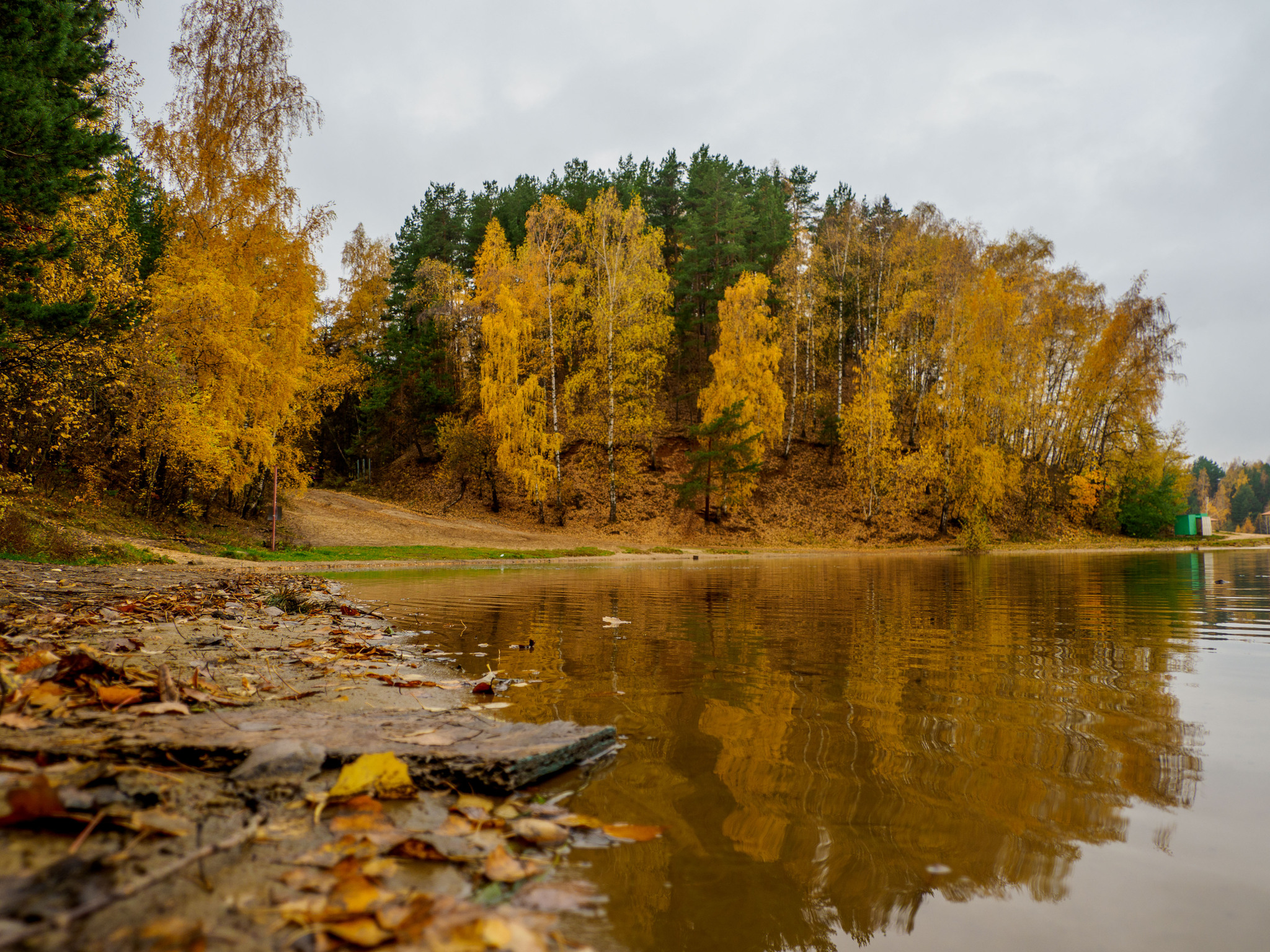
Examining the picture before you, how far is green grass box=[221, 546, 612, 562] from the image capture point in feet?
59.5

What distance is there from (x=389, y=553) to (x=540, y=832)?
20.0m

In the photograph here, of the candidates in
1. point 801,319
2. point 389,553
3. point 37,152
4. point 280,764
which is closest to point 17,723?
point 280,764

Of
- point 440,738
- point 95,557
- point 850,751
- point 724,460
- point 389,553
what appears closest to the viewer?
point 440,738

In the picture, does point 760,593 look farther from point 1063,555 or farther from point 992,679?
point 1063,555

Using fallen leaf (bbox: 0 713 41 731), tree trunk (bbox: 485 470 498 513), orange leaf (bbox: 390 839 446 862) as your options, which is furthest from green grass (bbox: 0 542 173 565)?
tree trunk (bbox: 485 470 498 513)

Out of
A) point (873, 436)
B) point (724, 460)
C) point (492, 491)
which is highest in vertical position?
point (873, 436)

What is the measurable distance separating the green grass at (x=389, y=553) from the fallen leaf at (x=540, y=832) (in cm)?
1795

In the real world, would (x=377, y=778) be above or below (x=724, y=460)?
below

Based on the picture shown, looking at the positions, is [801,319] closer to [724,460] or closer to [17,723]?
[724,460]

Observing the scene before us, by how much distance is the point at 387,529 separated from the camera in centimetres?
2562

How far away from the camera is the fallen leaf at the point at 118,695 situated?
8.32ft

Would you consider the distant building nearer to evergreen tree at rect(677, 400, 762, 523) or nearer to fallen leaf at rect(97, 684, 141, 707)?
evergreen tree at rect(677, 400, 762, 523)

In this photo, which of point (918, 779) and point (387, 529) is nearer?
point (918, 779)

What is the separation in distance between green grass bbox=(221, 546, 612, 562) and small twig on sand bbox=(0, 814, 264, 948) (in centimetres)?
1800
